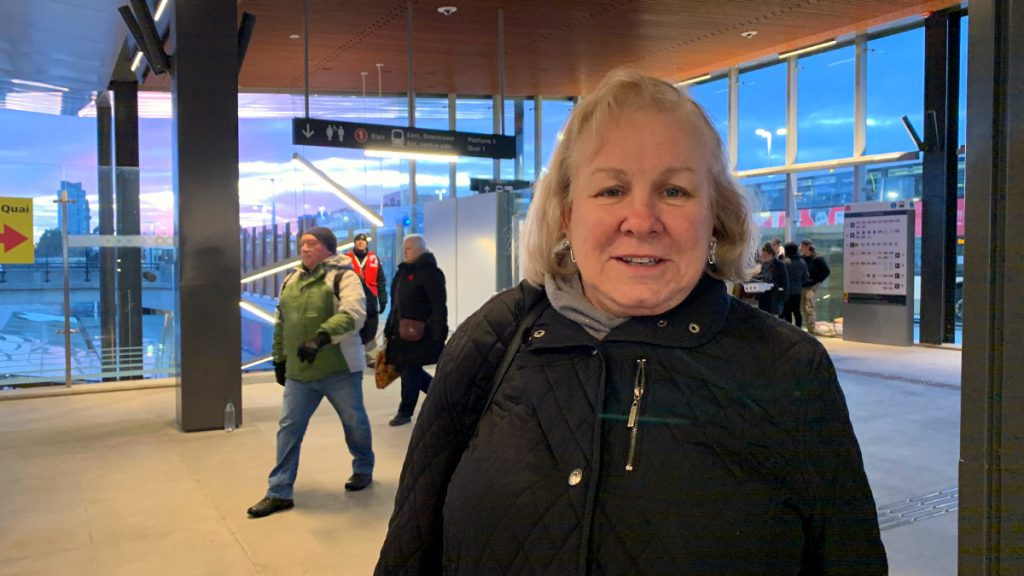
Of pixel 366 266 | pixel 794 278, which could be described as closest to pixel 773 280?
pixel 794 278

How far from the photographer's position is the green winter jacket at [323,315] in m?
4.60

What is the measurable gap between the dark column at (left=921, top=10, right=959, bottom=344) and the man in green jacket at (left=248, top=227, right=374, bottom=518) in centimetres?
1028

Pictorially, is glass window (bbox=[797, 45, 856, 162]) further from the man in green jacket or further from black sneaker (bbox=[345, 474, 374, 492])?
black sneaker (bbox=[345, 474, 374, 492])

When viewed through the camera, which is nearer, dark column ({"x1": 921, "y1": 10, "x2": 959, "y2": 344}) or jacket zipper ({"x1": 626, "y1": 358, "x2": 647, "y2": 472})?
jacket zipper ({"x1": 626, "y1": 358, "x2": 647, "y2": 472})

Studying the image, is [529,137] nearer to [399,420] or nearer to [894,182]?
[894,182]

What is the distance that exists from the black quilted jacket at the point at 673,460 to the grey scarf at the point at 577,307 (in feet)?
0.10

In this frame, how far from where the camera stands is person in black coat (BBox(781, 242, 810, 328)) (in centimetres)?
1308

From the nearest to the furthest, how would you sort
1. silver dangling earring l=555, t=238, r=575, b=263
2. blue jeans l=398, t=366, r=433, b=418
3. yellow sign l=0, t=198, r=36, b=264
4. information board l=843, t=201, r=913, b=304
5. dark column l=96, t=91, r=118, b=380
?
silver dangling earring l=555, t=238, r=575, b=263, blue jeans l=398, t=366, r=433, b=418, yellow sign l=0, t=198, r=36, b=264, dark column l=96, t=91, r=118, b=380, information board l=843, t=201, r=913, b=304

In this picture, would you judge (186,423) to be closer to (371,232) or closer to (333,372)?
(333,372)

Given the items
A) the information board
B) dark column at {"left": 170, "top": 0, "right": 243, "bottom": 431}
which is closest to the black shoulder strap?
dark column at {"left": 170, "top": 0, "right": 243, "bottom": 431}

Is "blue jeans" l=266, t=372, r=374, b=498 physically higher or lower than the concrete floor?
higher

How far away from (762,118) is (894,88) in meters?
2.44

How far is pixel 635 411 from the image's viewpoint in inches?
48.9

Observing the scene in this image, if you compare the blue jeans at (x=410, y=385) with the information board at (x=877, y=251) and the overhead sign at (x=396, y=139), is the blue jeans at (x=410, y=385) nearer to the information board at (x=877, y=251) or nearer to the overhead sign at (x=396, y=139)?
the overhead sign at (x=396, y=139)
